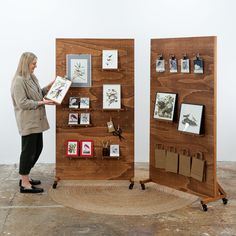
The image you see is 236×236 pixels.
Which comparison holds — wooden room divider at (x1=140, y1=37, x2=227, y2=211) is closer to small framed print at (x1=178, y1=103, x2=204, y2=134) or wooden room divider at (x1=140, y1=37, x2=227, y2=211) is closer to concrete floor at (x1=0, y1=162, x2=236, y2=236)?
small framed print at (x1=178, y1=103, x2=204, y2=134)

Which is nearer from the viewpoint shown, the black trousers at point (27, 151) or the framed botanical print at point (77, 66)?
the black trousers at point (27, 151)

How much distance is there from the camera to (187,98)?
4344 millimetres

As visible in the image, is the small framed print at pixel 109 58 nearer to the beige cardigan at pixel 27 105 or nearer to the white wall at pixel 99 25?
the beige cardigan at pixel 27 105

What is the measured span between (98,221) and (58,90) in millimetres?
1534

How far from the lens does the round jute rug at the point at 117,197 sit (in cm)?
418

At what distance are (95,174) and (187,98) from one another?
1396 mm

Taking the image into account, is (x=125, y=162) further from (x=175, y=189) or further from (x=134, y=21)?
(x=134, y=21)

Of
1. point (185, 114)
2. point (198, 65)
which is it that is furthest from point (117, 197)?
point (198, 65)

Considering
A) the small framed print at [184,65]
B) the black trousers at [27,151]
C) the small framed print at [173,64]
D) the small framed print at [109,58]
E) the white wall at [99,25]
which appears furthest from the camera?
the white wall at [99,25]

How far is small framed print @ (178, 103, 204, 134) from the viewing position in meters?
4.19

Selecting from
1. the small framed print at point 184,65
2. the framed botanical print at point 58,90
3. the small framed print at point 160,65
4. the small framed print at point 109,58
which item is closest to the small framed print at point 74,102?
the framed botanical print at point 58,90

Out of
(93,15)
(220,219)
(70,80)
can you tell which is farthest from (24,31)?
(220,219)

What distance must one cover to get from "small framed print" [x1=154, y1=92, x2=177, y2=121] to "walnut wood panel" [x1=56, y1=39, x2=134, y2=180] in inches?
16.9

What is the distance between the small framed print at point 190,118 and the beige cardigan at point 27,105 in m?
1.41
